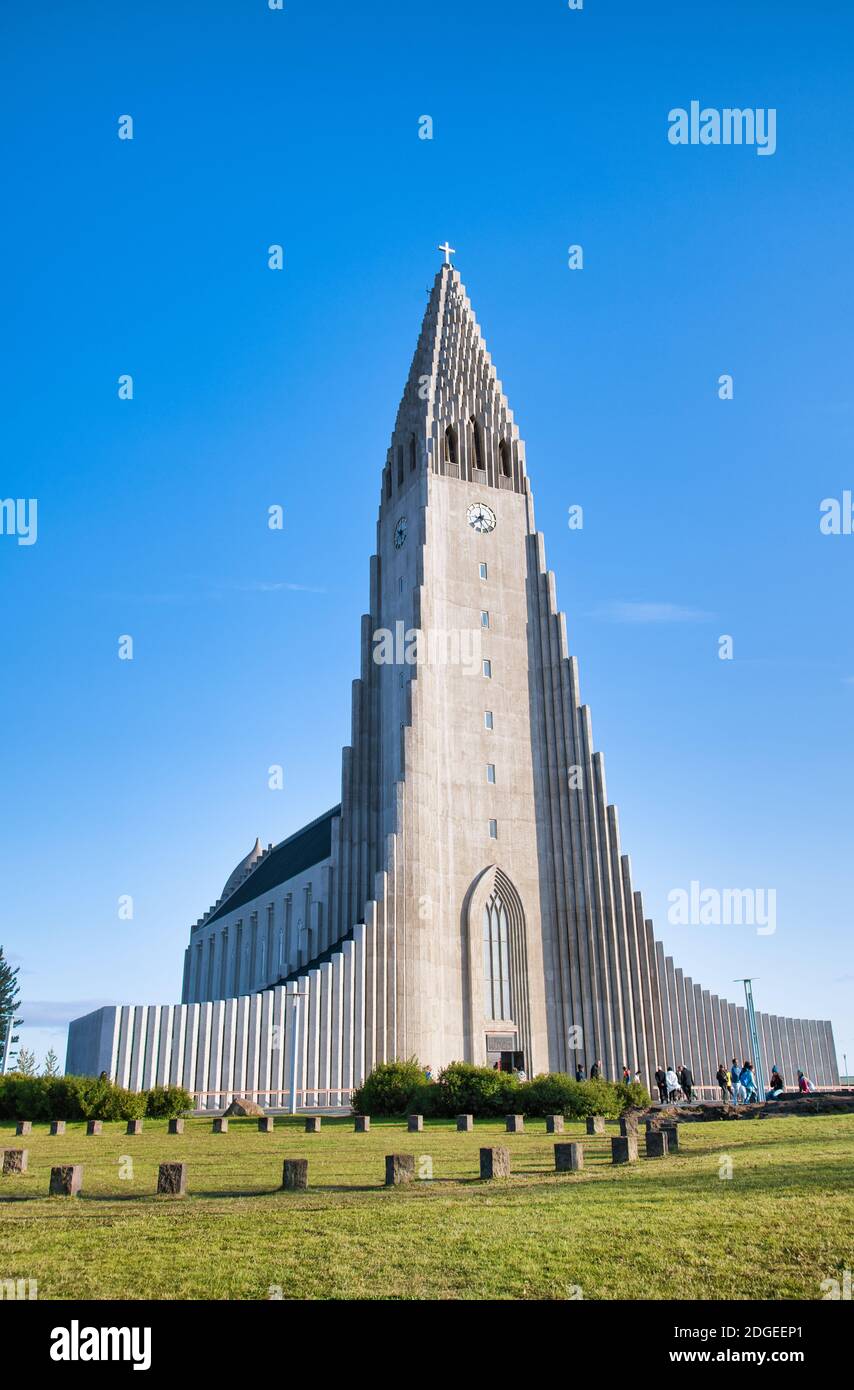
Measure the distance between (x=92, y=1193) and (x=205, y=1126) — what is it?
1620cm

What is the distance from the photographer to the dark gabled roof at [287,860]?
60.4m

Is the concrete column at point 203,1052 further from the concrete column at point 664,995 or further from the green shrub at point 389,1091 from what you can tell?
the concrete column at point 664,995

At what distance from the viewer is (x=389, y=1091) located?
106ft

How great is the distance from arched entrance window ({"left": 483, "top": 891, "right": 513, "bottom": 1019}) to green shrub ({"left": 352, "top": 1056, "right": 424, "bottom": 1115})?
15178 mm

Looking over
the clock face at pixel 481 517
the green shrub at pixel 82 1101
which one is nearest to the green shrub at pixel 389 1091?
the green shrub at pixel 82 1101

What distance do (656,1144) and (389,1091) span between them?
16.2 meters

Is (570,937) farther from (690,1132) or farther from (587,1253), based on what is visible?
(587,1253)

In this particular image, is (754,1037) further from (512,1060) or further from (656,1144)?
(656,1144)

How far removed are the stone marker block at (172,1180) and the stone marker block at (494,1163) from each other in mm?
4247

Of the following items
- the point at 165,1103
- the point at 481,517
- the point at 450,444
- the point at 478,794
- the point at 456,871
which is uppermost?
the point at 450,444

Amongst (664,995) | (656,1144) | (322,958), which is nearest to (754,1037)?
(664,995)

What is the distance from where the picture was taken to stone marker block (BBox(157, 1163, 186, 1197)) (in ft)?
45.9

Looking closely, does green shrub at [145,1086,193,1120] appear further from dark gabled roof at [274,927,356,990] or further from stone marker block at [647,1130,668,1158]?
stone marker block at [647,1130,668,1158]

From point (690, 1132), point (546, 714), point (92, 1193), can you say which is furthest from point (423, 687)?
point (92, 1193)
